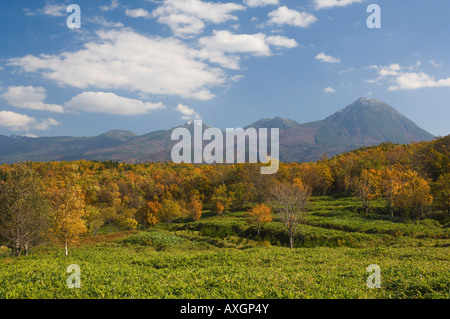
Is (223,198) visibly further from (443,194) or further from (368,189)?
(443,194)

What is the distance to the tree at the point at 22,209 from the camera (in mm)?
31094

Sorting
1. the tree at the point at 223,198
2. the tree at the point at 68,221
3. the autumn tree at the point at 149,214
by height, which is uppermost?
the tree at the point at 68,221

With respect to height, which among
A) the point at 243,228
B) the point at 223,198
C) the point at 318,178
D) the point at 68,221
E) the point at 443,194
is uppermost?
the point at 318,178

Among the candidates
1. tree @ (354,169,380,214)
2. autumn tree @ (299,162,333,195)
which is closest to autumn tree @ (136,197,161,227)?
tree @ (354,169,380,214)

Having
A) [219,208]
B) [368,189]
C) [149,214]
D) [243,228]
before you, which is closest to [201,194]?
[219,208]

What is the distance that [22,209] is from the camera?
31734 millimetres

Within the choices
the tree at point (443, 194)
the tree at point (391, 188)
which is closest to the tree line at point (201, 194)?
the tree at point (443, 194)

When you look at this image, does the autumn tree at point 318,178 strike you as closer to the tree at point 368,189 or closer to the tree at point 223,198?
the tree at point 368,189

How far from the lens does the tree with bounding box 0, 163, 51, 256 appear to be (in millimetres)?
31094

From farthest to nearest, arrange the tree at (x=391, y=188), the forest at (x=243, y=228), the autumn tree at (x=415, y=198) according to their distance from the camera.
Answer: the tree at (x=391, y=188), the autumn tree at (x=415, y=198), the forest at (x=243, y=228)

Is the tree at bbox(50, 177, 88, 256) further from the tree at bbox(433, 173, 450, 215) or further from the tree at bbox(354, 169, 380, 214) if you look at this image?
the tree at bbox(433, 173, 450, 215)

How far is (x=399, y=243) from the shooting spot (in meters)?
37.3

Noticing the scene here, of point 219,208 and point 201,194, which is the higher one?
point 201,194
